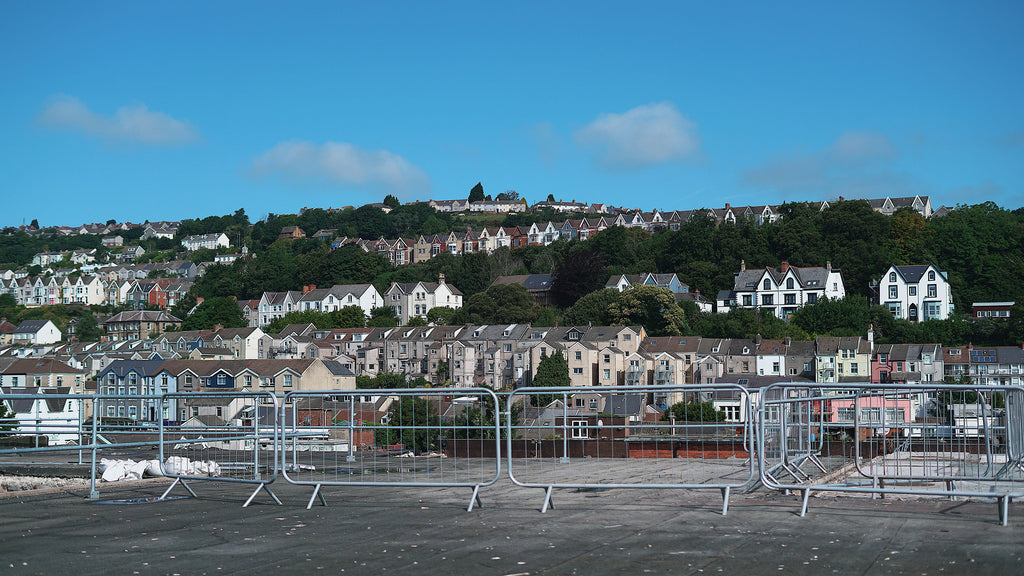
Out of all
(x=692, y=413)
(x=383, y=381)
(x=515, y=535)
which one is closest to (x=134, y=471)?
(x=515, y=535)

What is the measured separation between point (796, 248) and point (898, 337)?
70.9 feet

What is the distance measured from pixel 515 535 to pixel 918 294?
93.0m

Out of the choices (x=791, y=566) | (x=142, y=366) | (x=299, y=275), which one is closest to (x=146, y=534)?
(x=791, y=566)

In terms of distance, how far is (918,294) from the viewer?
9244 centimetres

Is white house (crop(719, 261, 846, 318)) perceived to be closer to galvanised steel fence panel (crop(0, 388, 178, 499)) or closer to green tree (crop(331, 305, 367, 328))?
green tree (crop(331, 305, 367, 328))

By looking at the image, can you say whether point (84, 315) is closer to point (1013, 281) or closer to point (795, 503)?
point (1013, 281)

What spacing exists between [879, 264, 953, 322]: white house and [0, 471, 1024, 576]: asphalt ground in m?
88.4

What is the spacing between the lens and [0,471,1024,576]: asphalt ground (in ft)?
24.9

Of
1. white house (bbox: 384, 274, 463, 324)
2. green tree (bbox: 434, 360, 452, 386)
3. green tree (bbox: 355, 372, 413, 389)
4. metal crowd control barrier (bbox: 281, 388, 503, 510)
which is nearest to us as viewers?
metal crowd control barrier (bbox: 281, 388, 503, 510)

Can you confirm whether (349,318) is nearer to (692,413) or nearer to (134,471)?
(692,413)

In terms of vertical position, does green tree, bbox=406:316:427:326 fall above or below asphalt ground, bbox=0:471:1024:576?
above

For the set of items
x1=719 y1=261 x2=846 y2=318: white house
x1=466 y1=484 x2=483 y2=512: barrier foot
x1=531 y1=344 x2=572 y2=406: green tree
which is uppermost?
x1=719 y1=261 x2=846 y2=318: white house

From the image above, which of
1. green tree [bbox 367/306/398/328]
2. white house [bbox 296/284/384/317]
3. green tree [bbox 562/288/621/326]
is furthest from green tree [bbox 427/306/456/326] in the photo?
green tree [bbox 562/288/621/326]

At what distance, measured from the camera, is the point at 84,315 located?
157 meters
